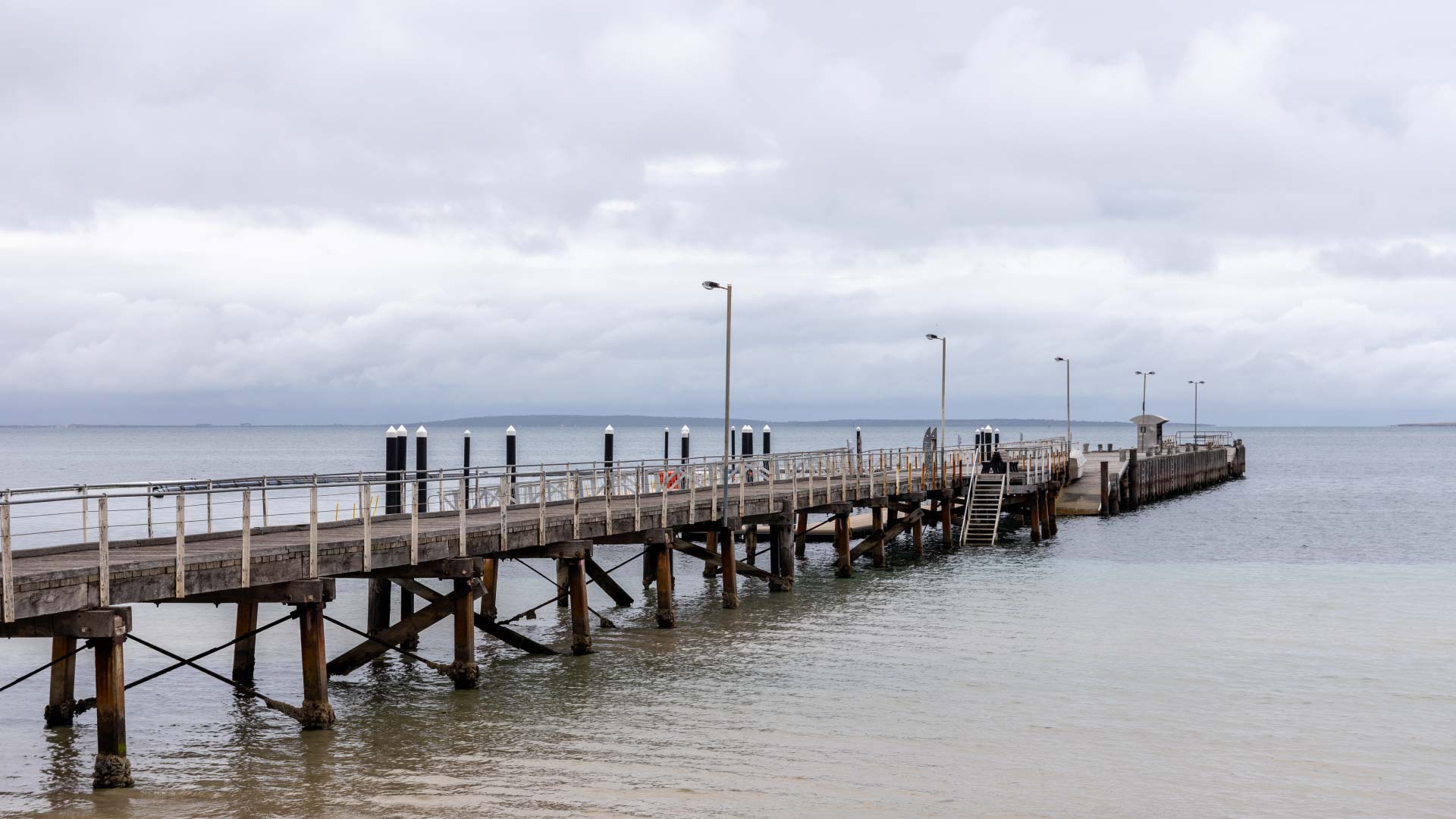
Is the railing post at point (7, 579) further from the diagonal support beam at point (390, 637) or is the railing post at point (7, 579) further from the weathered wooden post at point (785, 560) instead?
the weathered wooden post at point (785, 560)

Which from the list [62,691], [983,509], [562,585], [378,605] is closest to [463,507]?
[378,605]

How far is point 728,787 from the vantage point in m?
15.6

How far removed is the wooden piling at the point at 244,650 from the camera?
67.8 ft

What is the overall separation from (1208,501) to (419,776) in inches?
2756

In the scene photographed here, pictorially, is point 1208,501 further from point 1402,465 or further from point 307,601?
point 1402,465

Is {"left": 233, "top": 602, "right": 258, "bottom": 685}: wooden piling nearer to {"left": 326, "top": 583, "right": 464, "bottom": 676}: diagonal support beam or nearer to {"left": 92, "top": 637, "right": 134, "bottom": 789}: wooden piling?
{"left": 326, "top": 583, "right": 464, "bottom": 676}: diagonal support beam

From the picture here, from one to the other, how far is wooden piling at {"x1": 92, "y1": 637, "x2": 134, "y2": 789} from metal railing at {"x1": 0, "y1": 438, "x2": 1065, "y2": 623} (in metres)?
0.55

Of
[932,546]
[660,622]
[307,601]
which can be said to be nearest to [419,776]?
[307,601]

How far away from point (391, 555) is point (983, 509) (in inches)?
1242

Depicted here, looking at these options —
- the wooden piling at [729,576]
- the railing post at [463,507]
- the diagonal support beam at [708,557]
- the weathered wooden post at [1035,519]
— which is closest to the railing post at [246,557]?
the railing post at [463,507]

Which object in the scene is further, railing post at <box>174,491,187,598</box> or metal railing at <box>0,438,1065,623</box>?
metal railing at <box>0,438,1065,623</box>

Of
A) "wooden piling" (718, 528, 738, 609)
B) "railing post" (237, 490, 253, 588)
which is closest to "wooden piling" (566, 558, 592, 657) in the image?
"wooden piling" (718, 528, 738, 609)

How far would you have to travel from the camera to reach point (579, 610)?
24.3 meters

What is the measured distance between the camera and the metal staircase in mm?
47406
